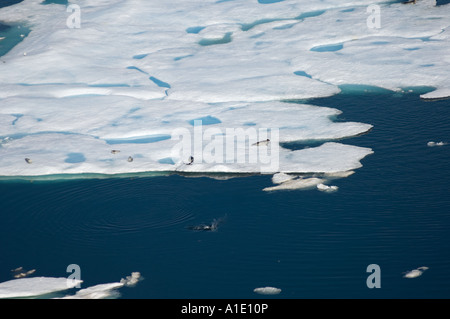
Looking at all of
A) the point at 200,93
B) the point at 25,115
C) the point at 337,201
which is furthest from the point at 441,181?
the point at 25,115

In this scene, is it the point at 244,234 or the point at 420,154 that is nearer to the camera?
the point at 244,234

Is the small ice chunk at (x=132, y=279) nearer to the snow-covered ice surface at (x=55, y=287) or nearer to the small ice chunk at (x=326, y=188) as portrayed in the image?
the snow-covered ice surface at (x=55, y=287)

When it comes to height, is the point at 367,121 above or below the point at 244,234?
above

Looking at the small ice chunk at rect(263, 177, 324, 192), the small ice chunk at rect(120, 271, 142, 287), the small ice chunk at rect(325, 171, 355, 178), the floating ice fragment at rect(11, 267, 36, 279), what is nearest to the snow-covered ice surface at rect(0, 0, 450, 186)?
the small ice chunk at rect(325, 171, 355, 178)

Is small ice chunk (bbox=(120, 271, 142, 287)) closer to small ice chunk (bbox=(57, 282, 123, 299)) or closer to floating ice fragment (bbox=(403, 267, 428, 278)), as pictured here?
small ice chunk (bbox=(57, 282, 123, 299))

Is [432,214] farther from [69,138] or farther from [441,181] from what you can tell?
[69,138]

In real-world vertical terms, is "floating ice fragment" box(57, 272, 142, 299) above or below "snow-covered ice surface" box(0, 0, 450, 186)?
below
